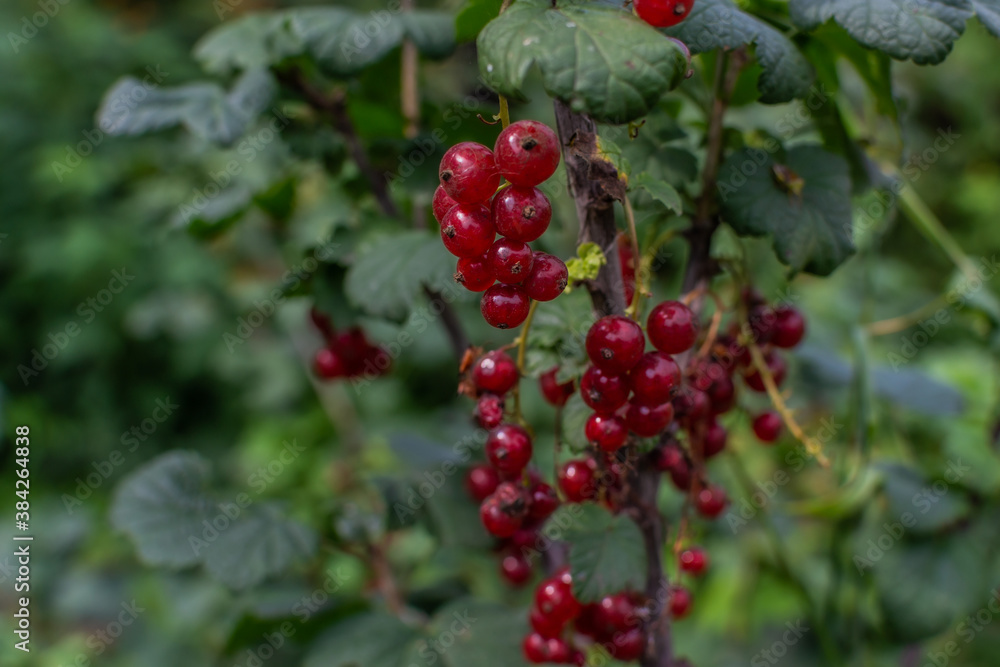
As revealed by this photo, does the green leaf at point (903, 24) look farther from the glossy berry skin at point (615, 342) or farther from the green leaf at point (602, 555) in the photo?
the green leaf at point (602, 555)

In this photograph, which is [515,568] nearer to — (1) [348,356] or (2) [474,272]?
(1) [348,356]

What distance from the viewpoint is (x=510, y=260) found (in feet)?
1.55

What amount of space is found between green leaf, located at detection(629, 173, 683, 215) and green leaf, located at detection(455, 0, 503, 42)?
0.19 metres

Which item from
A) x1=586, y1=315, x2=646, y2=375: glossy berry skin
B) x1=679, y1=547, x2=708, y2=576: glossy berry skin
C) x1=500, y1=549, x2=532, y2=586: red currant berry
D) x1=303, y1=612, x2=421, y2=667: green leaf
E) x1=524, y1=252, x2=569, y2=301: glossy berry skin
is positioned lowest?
x1=303, y1=612, x2=421, y2=667: green leaf

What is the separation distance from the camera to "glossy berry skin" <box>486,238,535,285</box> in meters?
0.47

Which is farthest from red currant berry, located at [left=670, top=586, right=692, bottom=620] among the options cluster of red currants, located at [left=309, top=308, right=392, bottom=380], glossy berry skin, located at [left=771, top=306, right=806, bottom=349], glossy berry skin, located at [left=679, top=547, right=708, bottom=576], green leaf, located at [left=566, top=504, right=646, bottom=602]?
cluster of red currants, located at [left=309, top=308, right=392, bottom=380]

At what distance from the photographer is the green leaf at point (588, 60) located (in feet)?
1.39

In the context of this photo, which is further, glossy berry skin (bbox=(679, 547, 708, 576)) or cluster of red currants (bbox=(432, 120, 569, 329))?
glossy berry skin (bbox=(679, 547, 708, 576))

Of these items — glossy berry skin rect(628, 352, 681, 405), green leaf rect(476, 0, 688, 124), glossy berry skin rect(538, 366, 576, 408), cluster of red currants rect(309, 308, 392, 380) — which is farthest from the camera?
cluster of red currants rect(309, 308, 392, 380)

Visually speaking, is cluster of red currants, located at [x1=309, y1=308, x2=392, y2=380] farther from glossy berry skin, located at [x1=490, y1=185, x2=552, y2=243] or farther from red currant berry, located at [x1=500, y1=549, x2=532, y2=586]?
glossy berry skin, located at [x1=490, y1=185, x2=552, y2=243]

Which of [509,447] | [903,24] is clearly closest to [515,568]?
[509,447]

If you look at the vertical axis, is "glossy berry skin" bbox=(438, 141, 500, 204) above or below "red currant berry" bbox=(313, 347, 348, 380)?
above

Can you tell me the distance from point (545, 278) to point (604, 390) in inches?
4.4

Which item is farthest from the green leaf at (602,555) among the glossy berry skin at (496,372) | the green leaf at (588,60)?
the green leaf at (588,60)
